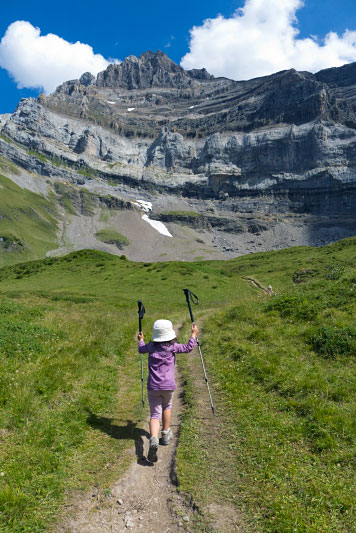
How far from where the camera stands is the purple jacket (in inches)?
335

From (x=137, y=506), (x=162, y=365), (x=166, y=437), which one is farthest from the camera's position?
(x=162, y=365)

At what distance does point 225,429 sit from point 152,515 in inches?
130

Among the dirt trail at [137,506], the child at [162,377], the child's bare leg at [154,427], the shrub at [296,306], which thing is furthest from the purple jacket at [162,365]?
the shrub at [296,306]

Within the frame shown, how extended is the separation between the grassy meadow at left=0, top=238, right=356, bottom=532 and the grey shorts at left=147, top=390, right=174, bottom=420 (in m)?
0.90

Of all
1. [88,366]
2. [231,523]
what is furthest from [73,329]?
[231,523]

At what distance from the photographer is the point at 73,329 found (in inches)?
664

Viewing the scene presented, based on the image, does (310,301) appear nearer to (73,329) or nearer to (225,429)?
(225,429)

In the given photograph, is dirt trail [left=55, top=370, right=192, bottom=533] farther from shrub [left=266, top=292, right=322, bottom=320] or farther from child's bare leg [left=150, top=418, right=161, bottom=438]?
shrub [left=266, top=292, right=322, bottom=320]

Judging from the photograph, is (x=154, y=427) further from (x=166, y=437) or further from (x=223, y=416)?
(x=223, y=416)

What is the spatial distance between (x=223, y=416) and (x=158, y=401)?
225cm

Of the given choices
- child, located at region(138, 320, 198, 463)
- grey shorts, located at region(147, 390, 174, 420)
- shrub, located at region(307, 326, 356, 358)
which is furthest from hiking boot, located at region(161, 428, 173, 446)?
shrub, located at region(307, 326, 356, 358)

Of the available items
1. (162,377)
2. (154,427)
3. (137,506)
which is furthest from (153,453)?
(162,377)

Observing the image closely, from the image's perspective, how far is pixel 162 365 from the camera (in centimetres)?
877

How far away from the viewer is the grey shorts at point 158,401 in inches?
331
